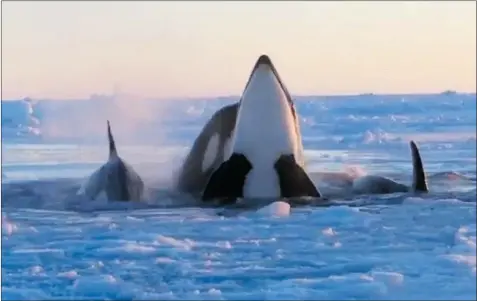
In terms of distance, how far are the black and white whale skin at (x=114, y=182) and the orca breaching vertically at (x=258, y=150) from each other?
242 millimetres

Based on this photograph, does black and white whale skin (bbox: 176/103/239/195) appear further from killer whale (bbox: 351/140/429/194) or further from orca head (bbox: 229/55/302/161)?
killer whale (bbox: 351/140/429/194)

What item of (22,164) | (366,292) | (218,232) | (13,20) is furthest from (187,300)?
(13,20)

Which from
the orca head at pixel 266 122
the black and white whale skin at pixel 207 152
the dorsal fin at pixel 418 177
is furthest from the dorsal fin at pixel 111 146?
the dorsal fin at pixel 418 177

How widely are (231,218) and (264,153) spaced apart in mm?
451

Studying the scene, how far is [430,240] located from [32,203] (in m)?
1.52

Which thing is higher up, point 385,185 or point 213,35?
point 213,35

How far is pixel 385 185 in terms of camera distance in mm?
4004

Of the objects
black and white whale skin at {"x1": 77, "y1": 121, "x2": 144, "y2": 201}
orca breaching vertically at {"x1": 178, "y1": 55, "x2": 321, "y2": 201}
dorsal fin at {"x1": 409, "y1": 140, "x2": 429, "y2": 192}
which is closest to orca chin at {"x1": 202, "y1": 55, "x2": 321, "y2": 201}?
orca breaching vertically at {"x1": 178, "y1": 55, "x2": 321, "y2": 201}

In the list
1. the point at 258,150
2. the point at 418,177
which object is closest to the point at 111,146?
the point at 258,150

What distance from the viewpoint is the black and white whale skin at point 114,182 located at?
3959 mm

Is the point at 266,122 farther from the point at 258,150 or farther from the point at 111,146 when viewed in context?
the point at 111,146

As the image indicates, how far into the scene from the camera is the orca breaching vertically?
4.07m

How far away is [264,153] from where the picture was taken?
4211 mm

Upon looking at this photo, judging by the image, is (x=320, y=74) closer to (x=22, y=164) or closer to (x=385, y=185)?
(x=385, y=185)
